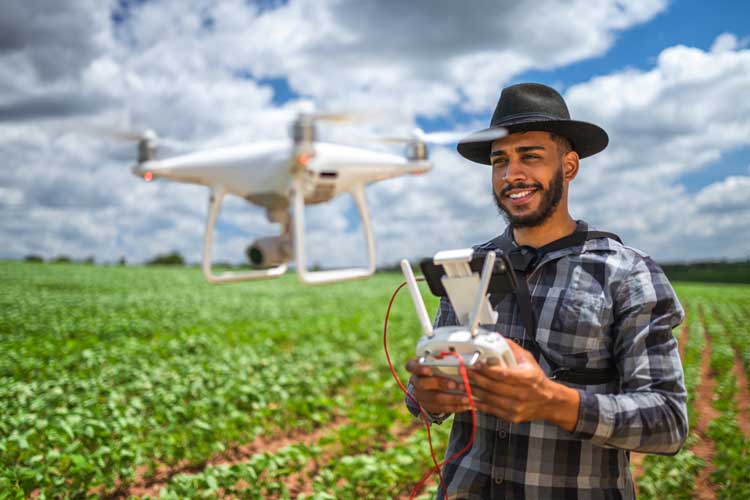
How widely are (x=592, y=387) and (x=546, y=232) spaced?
23.4 inches

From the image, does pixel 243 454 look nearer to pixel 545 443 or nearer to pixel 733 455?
pixel 545 443

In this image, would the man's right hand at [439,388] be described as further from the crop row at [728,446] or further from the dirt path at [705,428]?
the dirt path at [705,428]

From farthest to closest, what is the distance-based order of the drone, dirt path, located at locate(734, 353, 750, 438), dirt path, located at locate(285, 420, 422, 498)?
dirt path, located at locate(734, 353, 750, 438)
dirt path, located at locate(285, 420, 422, 498)
the drone

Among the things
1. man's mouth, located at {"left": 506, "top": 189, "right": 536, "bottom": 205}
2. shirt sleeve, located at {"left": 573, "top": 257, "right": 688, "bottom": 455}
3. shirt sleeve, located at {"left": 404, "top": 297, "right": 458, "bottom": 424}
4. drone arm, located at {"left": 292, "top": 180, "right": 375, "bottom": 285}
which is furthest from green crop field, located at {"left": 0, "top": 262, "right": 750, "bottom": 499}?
drone arm, located at {"left": 292, "top": 180, "right": 375, "bottom": 285}

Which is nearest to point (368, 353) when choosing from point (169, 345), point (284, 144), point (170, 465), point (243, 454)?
point (169, 345)

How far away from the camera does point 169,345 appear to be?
10.0 meters

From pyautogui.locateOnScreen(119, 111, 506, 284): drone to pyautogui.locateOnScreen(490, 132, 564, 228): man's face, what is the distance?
74cm

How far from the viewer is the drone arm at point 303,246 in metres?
1.10

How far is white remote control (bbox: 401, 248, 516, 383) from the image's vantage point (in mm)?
1446

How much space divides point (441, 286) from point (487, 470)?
0.83 m

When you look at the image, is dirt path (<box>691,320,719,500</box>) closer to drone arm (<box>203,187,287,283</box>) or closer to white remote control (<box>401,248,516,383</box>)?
white remote control (<box>401,248,516,383</box>)

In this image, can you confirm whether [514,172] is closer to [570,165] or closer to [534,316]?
[570,165]

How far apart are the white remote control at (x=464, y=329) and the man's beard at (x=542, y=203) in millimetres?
536

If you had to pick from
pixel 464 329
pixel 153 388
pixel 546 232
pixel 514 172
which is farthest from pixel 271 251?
pixel 153 388
